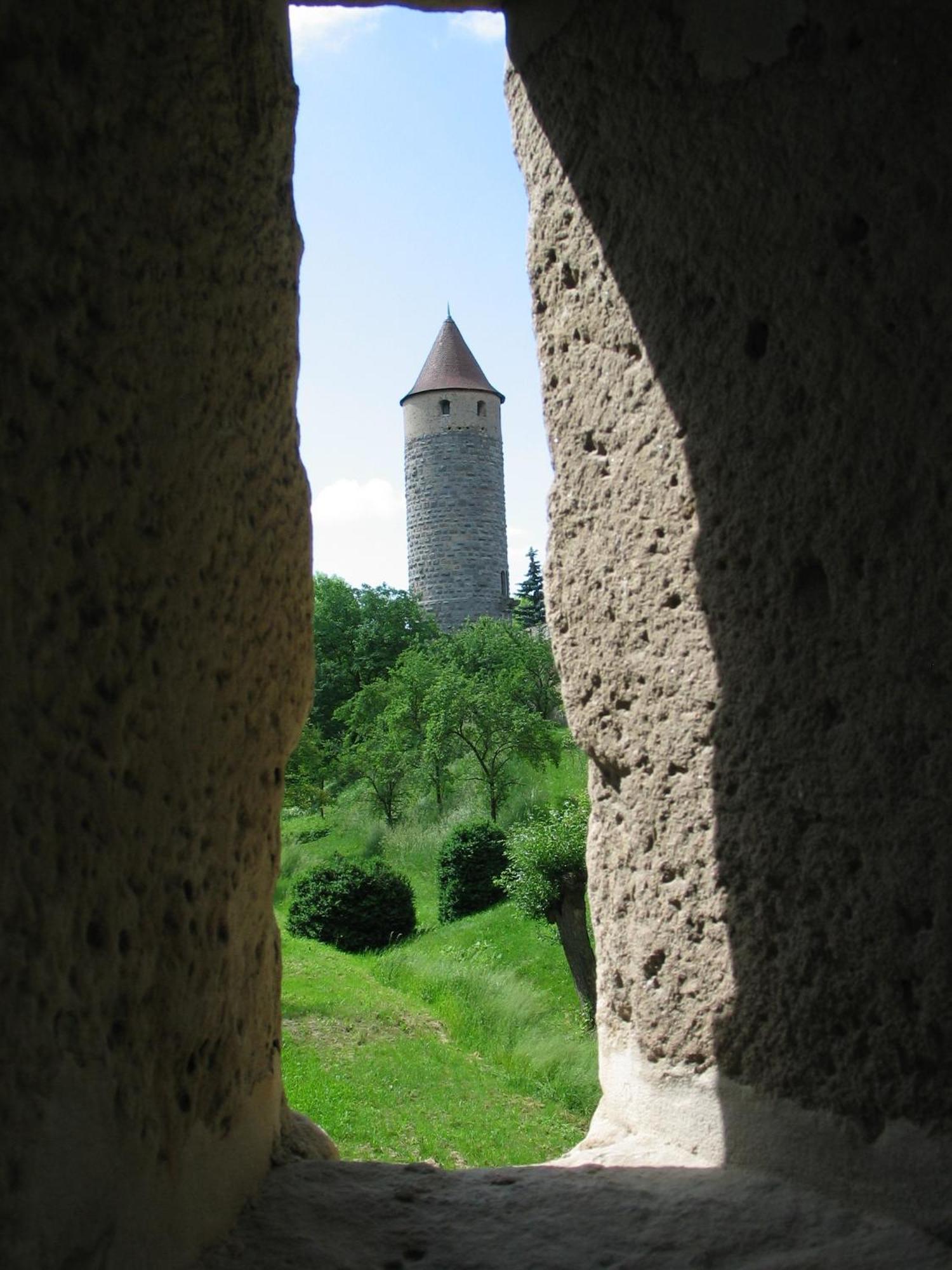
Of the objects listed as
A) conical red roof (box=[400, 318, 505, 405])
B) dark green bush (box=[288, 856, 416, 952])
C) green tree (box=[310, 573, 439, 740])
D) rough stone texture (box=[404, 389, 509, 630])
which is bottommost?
dark green bush (box=[288, 856, 416, 952])

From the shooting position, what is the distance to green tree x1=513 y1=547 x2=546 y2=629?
29750 mm

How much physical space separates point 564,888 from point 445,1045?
64.3 inches

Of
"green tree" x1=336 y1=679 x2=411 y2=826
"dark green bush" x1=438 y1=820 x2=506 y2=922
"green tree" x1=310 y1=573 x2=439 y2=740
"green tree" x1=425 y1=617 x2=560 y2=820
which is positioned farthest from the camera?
"green tree" x1=310 y1=573 x2=439 y2=740

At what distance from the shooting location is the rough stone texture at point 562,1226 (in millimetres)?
1735

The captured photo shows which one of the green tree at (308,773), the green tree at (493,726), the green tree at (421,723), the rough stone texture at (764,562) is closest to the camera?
the rough stone texture at (764,562)

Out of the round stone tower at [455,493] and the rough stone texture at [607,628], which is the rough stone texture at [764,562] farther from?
the round stone tower at [455,493]

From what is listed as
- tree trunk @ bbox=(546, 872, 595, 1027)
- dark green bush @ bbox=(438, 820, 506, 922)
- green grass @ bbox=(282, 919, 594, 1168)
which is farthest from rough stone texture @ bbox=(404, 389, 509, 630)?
green grass @ bbox=(282, 919, 594, 1168)

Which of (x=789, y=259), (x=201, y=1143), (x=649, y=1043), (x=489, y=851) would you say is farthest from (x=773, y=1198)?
(x=489, y=851)

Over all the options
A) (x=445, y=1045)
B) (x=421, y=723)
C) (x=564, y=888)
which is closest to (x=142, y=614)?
(x=445, y=1045)

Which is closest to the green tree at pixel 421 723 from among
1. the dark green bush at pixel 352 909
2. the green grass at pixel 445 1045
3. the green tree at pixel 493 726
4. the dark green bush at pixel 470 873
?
the green tree at pixel 493 726

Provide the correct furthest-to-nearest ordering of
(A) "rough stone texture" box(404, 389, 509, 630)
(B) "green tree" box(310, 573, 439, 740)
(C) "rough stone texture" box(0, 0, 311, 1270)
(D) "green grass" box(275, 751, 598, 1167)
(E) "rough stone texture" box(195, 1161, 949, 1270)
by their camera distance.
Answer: (A) "rough stone texture" box(404, 389, 509, 630) < (B) "green tree" box(310, 573, 439, 740) < (D) "green grass" box(275, 751, 598, 1167) < (E) "rough stone texture" box(195, 1161, 949, 1270) < (C) "rough stone texture" box(0, 0, 311, 1270)

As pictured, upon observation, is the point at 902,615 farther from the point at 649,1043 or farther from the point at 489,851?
the point at 489,851

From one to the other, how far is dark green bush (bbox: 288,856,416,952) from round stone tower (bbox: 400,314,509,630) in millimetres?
15414

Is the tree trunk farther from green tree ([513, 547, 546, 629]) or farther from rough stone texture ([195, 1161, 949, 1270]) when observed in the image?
green tree ([513, 547, 546, 629])
